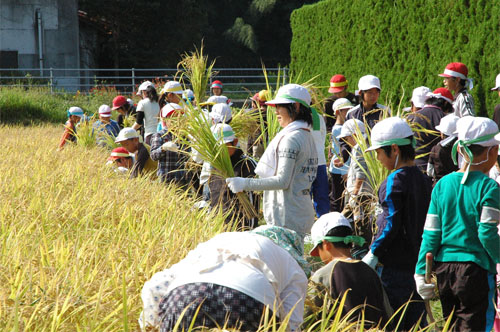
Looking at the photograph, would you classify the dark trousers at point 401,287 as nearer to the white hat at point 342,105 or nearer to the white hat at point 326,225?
the white hat at point 326,225

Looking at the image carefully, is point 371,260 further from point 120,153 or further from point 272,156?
point 120,153

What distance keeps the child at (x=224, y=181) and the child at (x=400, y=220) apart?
1569mm

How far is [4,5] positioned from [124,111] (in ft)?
57.4

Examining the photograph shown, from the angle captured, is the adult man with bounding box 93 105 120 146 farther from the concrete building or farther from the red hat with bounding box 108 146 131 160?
the concrete building

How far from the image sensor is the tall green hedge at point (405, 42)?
7.93 metres

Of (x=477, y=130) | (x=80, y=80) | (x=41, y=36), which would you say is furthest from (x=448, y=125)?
(x=41, y=36)

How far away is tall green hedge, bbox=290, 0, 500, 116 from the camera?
7.93 meters

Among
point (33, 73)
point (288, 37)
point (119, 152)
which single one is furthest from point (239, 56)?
point (119, 152)

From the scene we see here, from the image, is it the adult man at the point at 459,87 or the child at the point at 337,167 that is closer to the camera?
the adult man at the point at 459,87

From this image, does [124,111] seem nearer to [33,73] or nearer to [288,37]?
[33,73]

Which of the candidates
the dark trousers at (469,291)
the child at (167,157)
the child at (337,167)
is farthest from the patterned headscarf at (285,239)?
the child at (337,167)

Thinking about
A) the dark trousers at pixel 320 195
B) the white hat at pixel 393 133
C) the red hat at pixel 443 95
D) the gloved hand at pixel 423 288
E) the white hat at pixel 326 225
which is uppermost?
the red hat at pixel 443 95

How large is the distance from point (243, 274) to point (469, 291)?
1.55 meters

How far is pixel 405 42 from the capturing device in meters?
9.92
